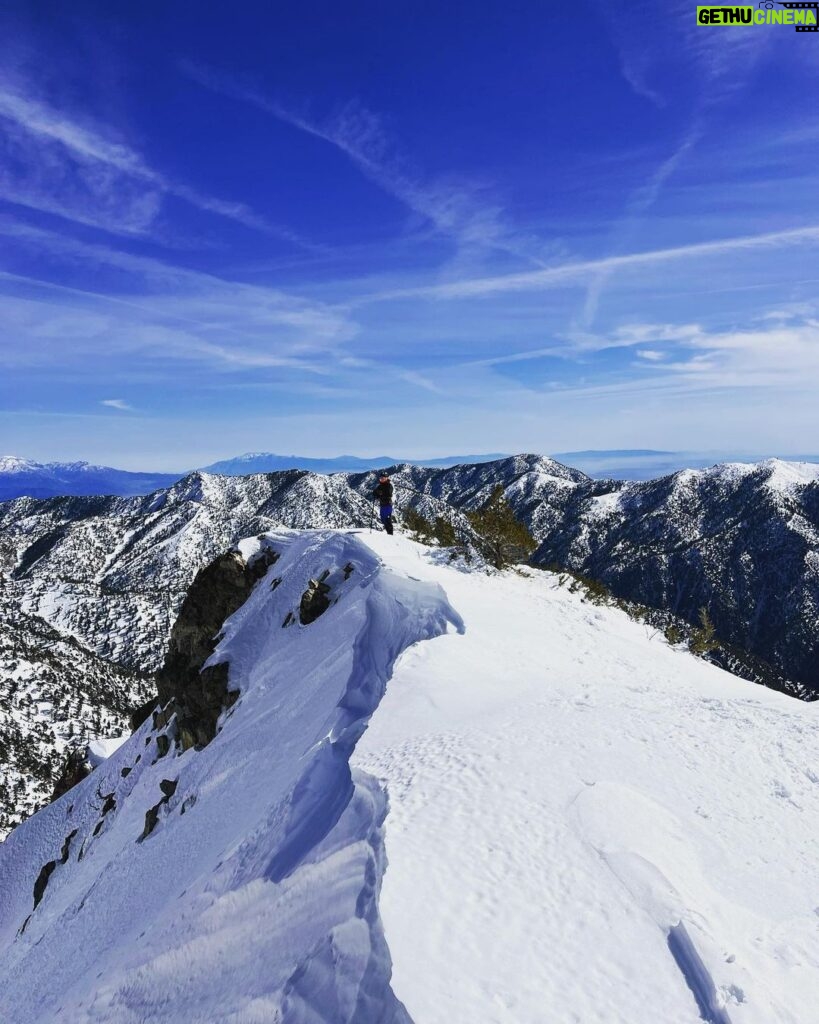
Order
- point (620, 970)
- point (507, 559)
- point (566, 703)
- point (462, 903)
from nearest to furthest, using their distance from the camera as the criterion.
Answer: point (620, 970)
point (462, 903)
point (566, 703)
point (507, 559)

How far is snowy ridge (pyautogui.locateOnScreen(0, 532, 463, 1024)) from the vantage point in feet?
23.5

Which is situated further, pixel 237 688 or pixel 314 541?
pixel 314 541

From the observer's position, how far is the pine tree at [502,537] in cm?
3078

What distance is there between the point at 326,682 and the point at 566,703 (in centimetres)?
852

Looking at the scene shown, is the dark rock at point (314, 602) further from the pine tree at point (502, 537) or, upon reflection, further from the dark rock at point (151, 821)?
the dark rock at point (151, 821)

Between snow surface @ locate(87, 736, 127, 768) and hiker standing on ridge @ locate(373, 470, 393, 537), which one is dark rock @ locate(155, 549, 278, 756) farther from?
snow surface @ locate(87, 736, 127, 768)

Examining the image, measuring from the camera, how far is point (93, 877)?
90.1 feet

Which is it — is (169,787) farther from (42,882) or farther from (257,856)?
(257,856)

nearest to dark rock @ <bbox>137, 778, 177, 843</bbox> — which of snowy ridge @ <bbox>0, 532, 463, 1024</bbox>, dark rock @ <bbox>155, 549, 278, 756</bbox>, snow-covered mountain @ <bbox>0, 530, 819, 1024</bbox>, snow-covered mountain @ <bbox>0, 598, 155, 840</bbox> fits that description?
snowy ridge @ <bbox>0, 532, 463, 1024</bbox>

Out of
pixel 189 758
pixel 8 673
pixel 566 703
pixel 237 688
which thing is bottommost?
pixel 8 673

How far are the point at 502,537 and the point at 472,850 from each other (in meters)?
23.9

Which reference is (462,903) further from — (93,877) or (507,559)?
(93,877)

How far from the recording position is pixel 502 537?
30984 millimetres

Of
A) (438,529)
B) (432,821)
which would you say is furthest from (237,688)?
(432,821)
